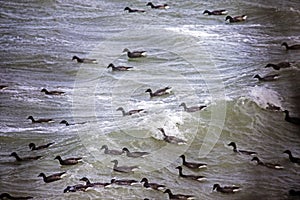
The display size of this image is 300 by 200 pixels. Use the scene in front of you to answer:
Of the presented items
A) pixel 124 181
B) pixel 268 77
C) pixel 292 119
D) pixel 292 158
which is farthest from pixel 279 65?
pixel 124 181

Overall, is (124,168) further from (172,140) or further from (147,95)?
(147,95)

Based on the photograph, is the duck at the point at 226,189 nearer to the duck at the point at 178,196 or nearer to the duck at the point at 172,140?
the duck at the point at 178,196

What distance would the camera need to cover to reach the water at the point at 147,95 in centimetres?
195

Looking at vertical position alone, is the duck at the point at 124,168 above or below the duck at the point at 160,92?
below

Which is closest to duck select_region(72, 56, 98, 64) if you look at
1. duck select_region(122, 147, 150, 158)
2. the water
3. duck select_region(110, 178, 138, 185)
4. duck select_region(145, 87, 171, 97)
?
the water

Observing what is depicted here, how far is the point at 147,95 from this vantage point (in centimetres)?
218

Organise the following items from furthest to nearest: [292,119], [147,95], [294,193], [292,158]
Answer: [147,95], [292,119], [292,158], [294,193]

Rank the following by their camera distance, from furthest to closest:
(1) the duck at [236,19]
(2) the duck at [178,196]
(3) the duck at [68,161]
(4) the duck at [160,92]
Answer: (1) the duck at [236,19], (4) the duck at [160,92], (3) the duck at [68,161], (2) the duck at [178,196]

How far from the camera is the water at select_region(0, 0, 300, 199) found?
6.39ft

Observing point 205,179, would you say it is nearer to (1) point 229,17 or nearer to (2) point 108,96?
(2) point 108,96

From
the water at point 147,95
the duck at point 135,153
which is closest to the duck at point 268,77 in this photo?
the water at point 147,95

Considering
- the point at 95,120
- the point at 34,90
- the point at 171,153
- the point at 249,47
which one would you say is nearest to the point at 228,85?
the point at 249,47

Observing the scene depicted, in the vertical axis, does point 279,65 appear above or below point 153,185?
above

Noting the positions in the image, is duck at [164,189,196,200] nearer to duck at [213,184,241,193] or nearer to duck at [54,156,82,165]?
duck at [213,184,241,193]
